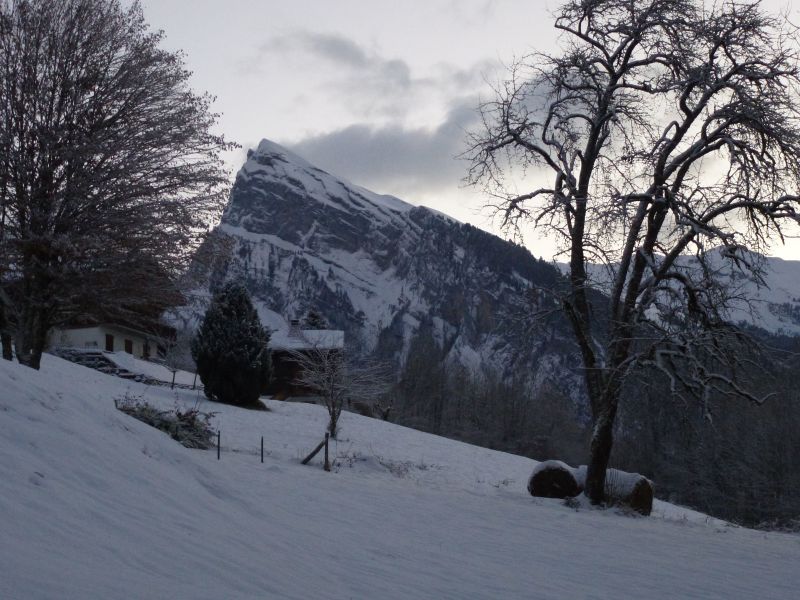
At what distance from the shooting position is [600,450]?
53.0 feet

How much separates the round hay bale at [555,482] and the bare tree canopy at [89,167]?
946 centimetres

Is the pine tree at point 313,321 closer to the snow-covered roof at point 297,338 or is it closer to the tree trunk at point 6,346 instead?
the snow-covered roof at point 297,338

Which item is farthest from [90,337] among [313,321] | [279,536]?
[279,536]

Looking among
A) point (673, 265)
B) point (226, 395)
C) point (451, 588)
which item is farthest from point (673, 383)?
point (226, 395)

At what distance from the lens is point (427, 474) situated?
2312cm

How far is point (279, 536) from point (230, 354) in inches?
1055

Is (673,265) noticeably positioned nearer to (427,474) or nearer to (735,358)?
(735,358)

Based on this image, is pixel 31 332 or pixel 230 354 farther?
pixel 230 354

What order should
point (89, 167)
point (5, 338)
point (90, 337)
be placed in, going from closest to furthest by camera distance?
1. point (89, 167)
2. point (5, 338)
3. point (90, 337)

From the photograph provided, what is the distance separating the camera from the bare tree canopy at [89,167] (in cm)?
1502

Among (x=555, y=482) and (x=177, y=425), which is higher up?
(x=177, y=425)

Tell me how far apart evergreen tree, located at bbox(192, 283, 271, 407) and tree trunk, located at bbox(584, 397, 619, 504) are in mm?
21639

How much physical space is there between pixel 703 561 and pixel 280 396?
151 ft

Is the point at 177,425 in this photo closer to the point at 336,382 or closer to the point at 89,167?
the point at 89,167
